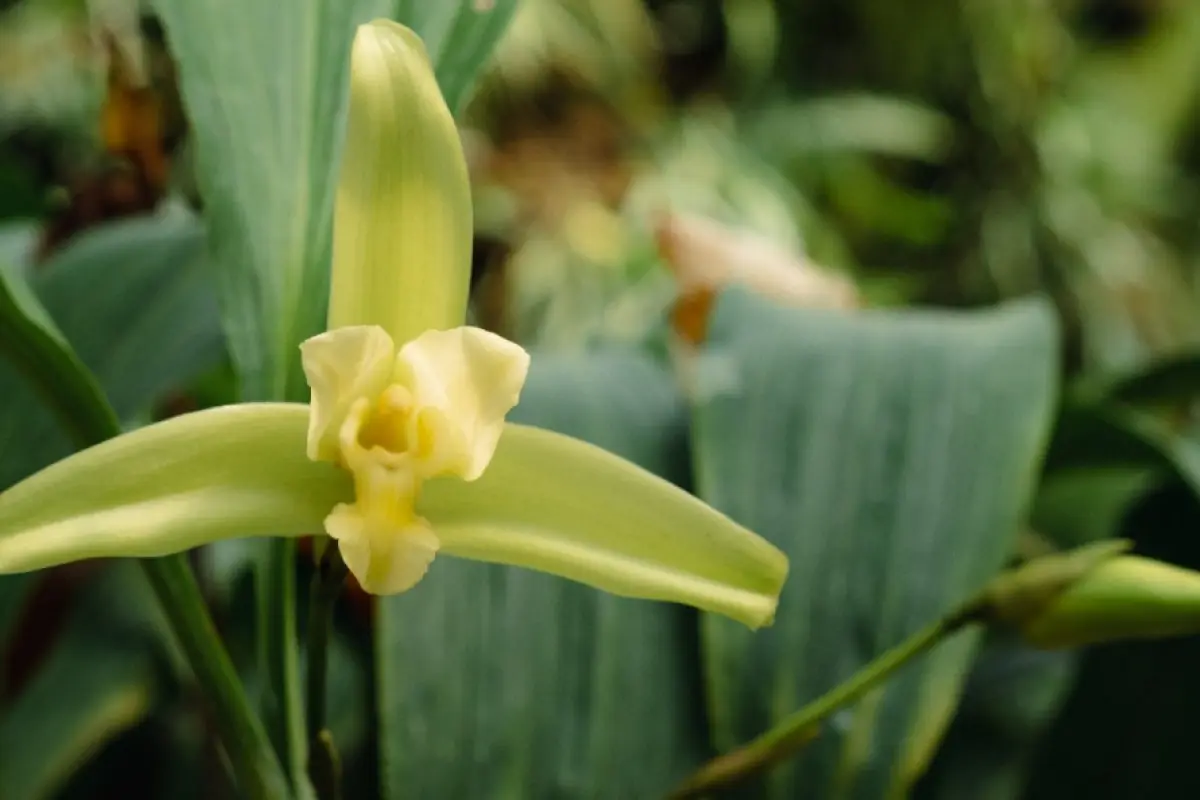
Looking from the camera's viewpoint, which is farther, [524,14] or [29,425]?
[524,14]

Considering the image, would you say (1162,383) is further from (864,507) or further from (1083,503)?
(864,507)

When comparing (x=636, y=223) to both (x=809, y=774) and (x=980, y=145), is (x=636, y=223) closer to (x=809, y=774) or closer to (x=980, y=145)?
(x=980, y=145)

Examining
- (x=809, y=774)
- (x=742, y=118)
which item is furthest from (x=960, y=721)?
(x=742, y=118)

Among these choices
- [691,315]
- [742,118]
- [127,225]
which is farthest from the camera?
[742,118]

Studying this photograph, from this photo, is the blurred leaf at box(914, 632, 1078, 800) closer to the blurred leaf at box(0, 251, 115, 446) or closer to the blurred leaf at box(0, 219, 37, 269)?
the blurred leaf at box(0, 251, 115, 446)

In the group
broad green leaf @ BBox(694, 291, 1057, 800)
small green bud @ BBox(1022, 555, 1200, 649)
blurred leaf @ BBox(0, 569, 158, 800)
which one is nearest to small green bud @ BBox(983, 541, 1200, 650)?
small green bud @ BBox(1022, 555, 1200, 649)

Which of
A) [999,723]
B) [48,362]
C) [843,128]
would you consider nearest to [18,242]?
[48,362]

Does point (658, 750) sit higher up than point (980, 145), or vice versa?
point (658, 750)
